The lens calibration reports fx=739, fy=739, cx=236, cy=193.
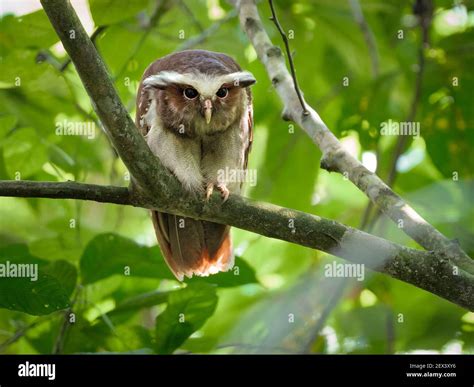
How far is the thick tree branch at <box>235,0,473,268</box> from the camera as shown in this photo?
2.56m

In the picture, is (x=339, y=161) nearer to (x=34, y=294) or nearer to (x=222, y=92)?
(x=222, y=92)

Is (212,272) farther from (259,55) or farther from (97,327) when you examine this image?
(259,55)

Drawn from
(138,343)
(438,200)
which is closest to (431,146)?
(438,200)

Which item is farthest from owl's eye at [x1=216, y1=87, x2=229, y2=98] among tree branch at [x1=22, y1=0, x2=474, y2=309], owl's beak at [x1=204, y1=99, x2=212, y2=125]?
tree branch at [x1=22, y1=0, x2=474, y2=309]

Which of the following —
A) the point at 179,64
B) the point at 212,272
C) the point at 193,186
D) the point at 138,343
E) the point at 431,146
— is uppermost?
the point at 179,64

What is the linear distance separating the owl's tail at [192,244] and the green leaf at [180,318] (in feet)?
2.00

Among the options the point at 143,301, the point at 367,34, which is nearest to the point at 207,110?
the point at 143,301

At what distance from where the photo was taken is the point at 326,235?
2592mm

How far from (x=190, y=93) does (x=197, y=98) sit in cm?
4

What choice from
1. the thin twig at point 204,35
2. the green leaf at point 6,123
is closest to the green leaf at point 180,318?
the green leaf at point 6,123

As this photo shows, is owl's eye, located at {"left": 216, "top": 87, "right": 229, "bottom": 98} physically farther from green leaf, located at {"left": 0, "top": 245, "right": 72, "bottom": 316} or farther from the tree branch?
green leaf, located at {"left": 0, "top": 245, "right": 72, "bottom": 316}

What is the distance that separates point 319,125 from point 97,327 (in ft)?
4.29

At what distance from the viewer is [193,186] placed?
122 inches

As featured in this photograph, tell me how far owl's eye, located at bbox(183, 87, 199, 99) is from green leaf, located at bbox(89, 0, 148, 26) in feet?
1.39
